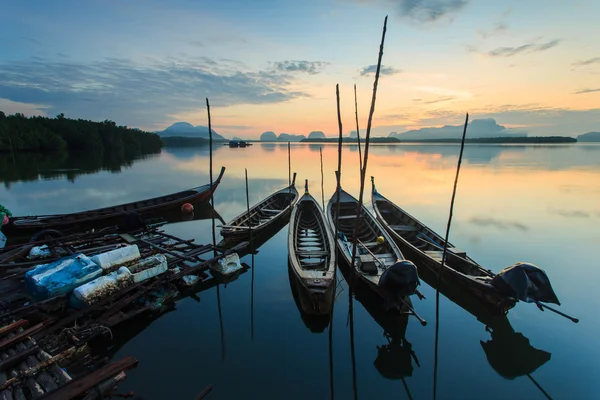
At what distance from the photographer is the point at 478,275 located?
958cm

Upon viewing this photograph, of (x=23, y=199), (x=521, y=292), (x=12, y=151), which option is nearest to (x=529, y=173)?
(x=521, y=292)

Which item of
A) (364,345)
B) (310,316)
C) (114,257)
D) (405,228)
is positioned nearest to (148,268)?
(114,257)

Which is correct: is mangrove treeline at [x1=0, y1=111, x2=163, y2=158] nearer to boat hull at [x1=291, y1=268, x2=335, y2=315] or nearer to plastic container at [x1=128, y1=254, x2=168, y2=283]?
plastic container at [x1=128, y1=254, x2=168, y2=283]

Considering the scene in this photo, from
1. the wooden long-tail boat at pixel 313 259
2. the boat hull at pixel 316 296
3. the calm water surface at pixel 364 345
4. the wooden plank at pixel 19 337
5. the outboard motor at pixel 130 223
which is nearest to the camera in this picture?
the wooden plank at pixel 19 337

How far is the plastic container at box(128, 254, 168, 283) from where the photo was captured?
8555 mm

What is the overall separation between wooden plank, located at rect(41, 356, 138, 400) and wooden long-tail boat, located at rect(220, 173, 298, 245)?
24.0 feet

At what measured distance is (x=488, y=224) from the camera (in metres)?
18.1

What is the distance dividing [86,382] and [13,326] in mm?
2944

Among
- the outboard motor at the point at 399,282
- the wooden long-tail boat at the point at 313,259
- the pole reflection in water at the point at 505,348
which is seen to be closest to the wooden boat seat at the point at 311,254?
the wooden long-tail boat at the point at 313,259

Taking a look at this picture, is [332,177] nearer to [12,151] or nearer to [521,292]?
[521,292]

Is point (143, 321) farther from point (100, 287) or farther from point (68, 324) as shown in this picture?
point (68, 324)

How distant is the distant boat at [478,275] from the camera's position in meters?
7.46

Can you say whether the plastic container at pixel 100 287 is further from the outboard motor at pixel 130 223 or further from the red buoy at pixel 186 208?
the red buoy at pixel 186 208

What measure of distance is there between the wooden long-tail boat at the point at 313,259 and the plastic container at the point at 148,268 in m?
4.13
